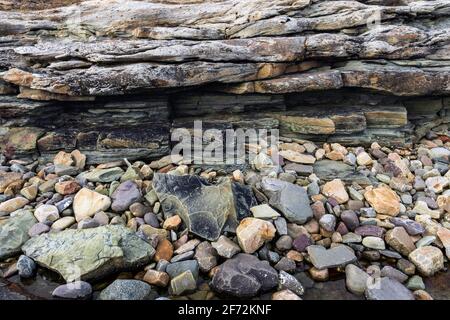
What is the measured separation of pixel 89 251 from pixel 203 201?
2.33 meters

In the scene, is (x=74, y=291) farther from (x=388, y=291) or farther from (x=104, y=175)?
(x=388, y=291)

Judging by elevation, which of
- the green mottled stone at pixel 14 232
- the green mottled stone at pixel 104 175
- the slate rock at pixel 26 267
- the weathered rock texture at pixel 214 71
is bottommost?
the slate rock at pixel 26 267

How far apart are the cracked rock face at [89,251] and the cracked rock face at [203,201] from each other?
101 centimetres

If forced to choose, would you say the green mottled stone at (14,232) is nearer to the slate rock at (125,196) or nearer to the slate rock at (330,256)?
the slate rock at (125,196)

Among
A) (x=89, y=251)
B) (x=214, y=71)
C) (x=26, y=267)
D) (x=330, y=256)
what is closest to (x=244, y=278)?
(x=330, y=256)

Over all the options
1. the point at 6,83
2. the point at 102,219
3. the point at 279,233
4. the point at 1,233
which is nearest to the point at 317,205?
the point at 279,233

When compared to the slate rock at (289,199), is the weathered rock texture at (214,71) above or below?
above

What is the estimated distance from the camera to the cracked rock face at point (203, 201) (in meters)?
6.67

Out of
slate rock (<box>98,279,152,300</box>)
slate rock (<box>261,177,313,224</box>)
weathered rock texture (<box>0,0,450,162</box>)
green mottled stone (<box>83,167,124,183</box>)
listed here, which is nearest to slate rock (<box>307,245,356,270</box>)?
slate rock (<box>261,177,313,224</box>)

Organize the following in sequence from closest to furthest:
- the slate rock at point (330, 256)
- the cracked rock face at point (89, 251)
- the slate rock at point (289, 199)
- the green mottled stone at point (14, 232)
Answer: the cracked rock face at point (89, 251) → the slate rock at point (330, 256) → the green mottled stone at point (14, 232) → the slate rock at point (289, 199)

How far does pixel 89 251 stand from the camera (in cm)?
587

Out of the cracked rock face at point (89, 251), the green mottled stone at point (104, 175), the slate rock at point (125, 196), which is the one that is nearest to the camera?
the cracked rock face at point (89, 251)

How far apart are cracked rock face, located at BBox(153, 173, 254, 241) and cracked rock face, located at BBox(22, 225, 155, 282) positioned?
1008mm

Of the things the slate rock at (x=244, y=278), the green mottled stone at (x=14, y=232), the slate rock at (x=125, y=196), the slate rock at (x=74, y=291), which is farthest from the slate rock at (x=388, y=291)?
the green mottled stone at (x=14, y=232)
